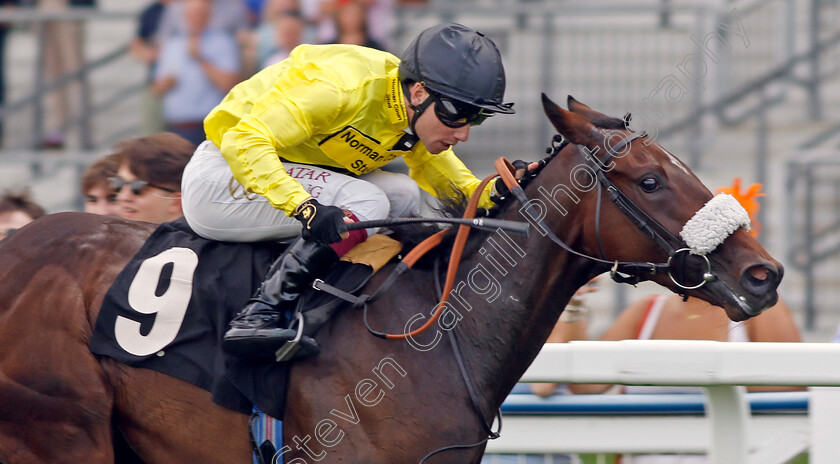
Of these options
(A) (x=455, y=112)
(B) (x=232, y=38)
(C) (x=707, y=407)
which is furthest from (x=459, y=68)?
(B) (x=232, y=38)

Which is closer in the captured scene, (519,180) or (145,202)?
(519,180)

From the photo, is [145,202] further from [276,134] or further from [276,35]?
[276,35]

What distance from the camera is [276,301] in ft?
10.3

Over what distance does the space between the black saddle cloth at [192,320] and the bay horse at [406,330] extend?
0.05 m

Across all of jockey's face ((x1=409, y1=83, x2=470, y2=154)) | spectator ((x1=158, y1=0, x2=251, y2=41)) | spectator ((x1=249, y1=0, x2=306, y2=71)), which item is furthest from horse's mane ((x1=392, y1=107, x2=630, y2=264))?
spectator ((x1=158, y1=0, x2=251, y2=41))

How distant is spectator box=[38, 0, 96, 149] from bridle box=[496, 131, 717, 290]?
5406mm

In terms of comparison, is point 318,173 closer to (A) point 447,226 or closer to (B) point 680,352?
(A) point 447,226

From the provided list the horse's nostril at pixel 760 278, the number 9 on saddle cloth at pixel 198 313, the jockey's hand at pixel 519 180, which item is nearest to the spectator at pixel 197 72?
the number 9 on saddle cloth at pixel 198 313

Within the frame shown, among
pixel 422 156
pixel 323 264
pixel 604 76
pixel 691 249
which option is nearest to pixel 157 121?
pixel 604 76

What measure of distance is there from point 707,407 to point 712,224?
0.91m

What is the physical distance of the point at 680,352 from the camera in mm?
3416

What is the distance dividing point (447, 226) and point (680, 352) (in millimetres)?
870

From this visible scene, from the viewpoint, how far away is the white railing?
3340 mm

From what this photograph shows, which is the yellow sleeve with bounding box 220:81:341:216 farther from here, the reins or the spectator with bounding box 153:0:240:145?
the spectator with bounding box 153:0:240:145
